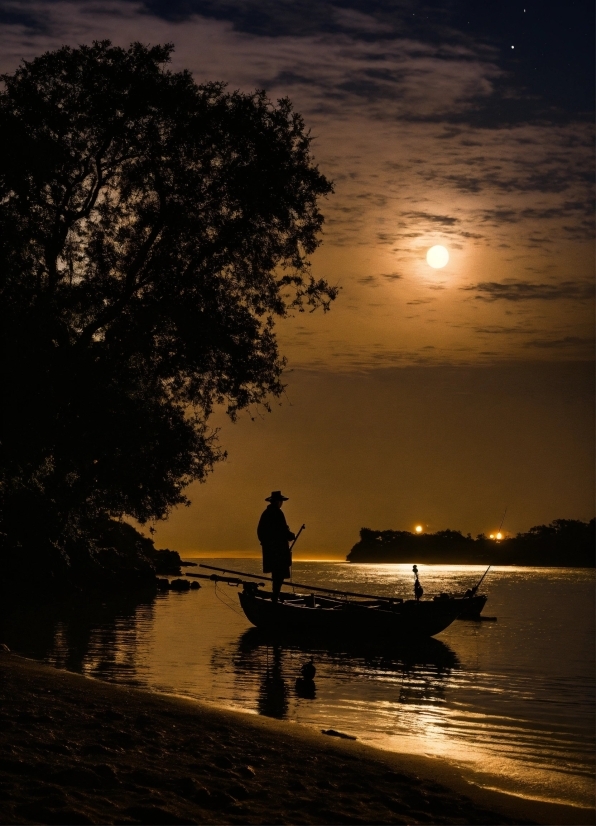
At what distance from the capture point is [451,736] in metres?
15.1

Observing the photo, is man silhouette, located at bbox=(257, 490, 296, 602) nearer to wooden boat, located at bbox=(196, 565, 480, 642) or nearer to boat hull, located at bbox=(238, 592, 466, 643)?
wooden boat, located at bbox=(196, 565, 480, 642)

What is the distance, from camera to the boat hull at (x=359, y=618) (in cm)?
3034

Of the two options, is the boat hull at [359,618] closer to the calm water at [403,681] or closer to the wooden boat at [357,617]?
the wooden boat at [357,617]

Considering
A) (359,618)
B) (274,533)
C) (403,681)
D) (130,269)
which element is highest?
(130,269)

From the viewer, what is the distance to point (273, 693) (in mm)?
19641

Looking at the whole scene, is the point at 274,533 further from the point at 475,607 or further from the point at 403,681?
the point at 475,607

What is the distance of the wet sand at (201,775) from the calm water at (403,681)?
4.78 feet

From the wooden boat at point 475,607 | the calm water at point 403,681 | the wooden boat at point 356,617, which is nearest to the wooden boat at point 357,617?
the wooden boat at point 356,617

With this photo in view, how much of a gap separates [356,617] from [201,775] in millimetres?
21555

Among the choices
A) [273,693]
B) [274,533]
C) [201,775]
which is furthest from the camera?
[274,533]

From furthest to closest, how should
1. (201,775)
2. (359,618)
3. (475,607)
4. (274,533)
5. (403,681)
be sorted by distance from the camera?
1. (475,607)
2. (359,618)
3. (274,533)
4. (403,681)
5. (201,775)

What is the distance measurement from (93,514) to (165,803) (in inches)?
688

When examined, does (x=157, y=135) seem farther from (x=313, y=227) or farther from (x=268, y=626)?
(x=268, y=626)

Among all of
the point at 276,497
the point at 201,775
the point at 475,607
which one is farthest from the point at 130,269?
the point at 475,607
